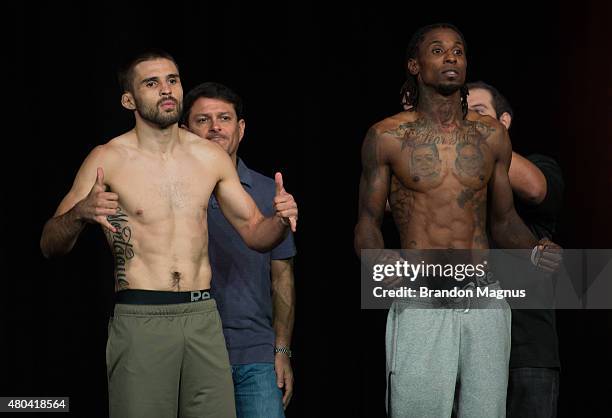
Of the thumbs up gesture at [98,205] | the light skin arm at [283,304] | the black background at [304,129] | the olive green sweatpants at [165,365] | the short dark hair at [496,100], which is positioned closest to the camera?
the thumbs up gesture at [98,205]

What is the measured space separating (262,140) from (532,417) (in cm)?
163

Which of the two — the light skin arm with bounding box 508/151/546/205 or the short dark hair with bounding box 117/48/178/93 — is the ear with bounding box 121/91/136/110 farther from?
the light skin arm with bounding box 508/151/546/205

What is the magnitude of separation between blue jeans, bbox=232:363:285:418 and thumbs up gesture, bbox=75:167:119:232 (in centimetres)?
80

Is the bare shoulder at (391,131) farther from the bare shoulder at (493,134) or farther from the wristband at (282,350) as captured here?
the wristband at (282,350)

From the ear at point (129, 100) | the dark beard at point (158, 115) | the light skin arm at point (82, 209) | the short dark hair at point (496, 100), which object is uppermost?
the short dark hair at point (496, 100)

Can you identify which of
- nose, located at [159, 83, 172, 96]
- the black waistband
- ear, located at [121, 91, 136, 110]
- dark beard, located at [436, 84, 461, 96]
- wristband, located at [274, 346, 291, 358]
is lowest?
wristband, located at [274, 346, 291, 358]

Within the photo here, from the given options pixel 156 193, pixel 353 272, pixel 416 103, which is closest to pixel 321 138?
pixel 353 272

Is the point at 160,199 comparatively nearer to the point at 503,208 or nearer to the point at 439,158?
the point at 439,158

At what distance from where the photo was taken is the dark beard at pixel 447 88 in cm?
441

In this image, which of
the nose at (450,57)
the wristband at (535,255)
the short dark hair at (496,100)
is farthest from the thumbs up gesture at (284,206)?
the short dark hair at (496,100)

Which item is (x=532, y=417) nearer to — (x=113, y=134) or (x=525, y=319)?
(x=525, y=319)

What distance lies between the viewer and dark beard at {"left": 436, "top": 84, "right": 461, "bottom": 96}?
4.41 m

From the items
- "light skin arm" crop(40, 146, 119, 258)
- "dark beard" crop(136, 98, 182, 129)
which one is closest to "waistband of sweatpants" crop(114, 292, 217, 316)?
"light skin arm" crop(40, 146, 119, 258)

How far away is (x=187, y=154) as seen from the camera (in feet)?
13.9
